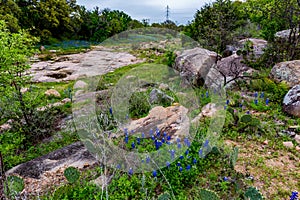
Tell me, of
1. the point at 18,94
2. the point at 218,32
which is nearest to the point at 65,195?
the point at 18,94

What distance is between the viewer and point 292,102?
15.7 ft

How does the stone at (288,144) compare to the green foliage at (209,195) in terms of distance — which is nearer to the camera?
the green foliage at (209,195)

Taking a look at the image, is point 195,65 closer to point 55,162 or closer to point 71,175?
point 55,162

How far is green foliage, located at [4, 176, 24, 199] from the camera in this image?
271 cm

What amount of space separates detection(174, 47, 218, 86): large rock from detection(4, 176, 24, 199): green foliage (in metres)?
5.07

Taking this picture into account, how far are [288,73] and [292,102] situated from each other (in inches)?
48.9

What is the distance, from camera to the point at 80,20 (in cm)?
2270

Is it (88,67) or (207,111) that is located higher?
(88,67)

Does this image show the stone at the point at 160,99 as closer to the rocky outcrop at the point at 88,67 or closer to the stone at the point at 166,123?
the stone at the point at 166,123

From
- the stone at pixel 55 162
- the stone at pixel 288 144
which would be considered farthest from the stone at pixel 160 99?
the stone at pixel 288 144

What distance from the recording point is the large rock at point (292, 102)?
467 centimetres

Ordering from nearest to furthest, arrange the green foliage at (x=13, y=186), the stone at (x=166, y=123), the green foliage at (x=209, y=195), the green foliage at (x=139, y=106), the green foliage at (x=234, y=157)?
the green foliage at (x=209, y=195) < the green foliage at (x=13, y=186) < the green foliage at (x=234, y=157) < the stone at (x=166, y=123) < the green foliage at (x=139, y=106)

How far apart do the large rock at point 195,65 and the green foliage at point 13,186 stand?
507 centimetres

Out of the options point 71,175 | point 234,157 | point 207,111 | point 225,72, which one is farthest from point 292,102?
point 71,175
